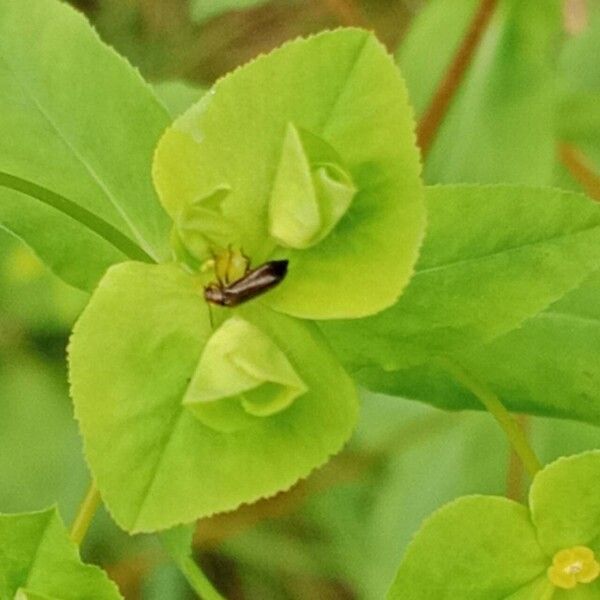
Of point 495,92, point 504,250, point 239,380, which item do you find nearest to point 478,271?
point 504,250

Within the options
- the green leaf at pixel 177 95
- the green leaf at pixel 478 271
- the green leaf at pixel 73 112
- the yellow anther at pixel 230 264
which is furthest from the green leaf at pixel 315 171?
the green leaf at pixel 177 95

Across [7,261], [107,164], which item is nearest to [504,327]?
[107,164]

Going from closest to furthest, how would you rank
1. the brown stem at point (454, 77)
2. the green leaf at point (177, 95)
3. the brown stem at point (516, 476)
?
1. the green leaf at point (177, 95)
2. the brown stem at point (454, 77)
3. the brown stem at point (516, 476)

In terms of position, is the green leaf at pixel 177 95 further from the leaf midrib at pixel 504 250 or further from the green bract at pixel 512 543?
the green bract at pixel 512 543

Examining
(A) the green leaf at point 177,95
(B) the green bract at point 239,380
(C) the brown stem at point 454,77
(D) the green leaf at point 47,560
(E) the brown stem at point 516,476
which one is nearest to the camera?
(B) the green bract at point 239,380

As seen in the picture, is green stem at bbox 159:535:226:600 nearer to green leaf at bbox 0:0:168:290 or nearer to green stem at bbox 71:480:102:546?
green stem at bbox 71:480:102:546

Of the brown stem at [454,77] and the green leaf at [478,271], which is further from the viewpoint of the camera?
the brown stem at [454,77]
